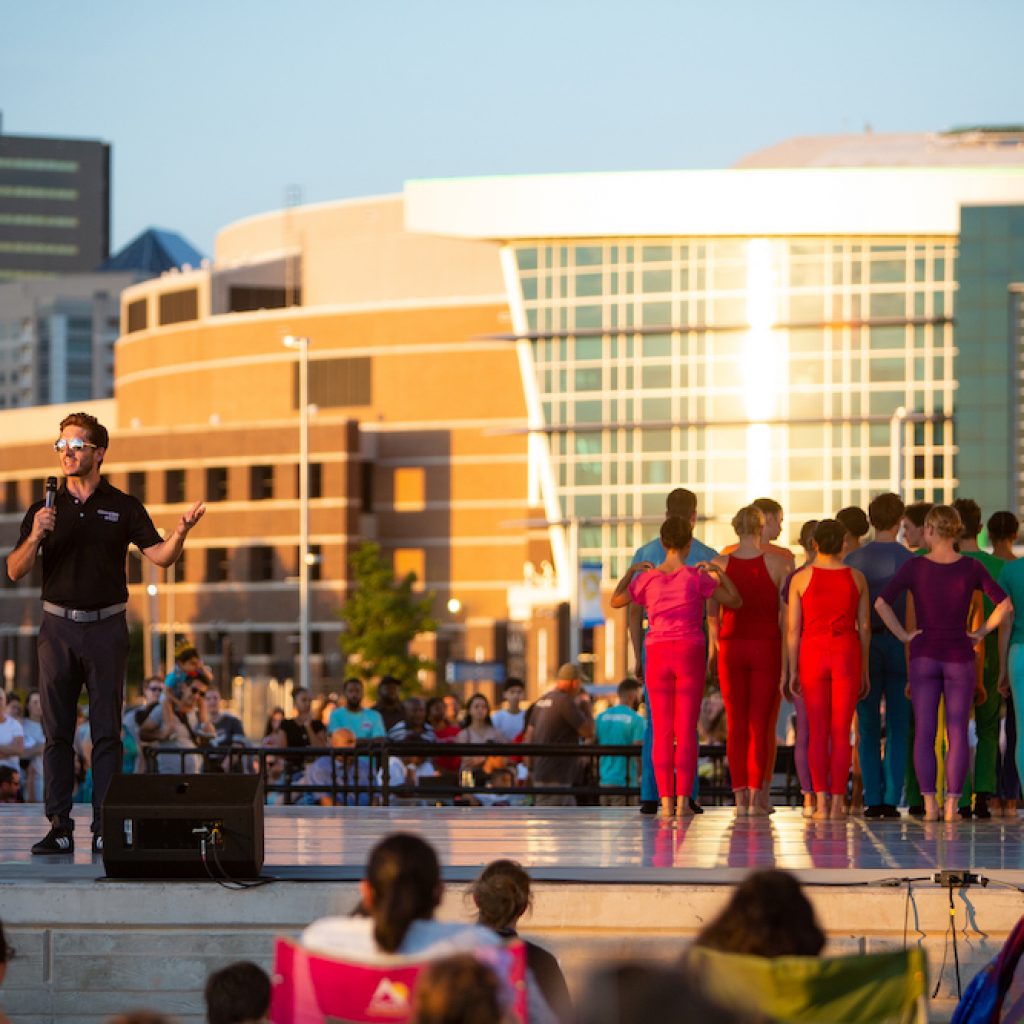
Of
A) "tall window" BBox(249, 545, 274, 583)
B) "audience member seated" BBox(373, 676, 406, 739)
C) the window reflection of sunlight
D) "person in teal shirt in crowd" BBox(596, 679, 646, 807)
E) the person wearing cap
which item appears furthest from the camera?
"tall window" BBox(249, 545, 274, 583)

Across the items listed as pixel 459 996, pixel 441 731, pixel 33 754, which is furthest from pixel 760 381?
pixel 459 996

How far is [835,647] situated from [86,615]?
15.2 feet

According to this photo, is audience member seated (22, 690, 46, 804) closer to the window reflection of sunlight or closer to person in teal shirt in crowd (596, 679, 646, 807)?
person in teal shirt in crowd (596, 679, 646, 807)

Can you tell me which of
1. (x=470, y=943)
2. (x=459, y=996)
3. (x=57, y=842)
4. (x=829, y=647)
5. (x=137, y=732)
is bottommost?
(x=137, y=732)

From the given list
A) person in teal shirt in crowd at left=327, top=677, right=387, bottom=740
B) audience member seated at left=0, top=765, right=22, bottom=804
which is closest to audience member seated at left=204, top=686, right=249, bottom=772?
person in teal shirt in crowd at left=327, top=677, right=387, bottom=740

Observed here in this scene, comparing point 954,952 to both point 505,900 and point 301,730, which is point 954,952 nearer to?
point 505,900

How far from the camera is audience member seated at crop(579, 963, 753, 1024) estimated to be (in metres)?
4.60

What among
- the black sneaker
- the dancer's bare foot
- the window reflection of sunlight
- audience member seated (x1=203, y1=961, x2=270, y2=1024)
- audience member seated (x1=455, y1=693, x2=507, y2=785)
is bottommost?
audience member seated (x1=455, y1=693, x2=507, y2=785)

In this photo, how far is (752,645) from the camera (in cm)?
1377

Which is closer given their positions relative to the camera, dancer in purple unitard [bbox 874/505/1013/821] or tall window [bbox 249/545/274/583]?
dancer in purple unitard [bbox 874/505/1013/821]

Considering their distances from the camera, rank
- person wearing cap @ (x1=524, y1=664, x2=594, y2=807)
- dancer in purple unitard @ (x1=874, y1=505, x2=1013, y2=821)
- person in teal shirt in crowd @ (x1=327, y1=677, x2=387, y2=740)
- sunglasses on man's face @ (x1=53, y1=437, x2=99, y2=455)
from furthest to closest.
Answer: person in teal shirt in crowd @ (x1=327, y1=677, x2=387, y2=740)
person wearing cap @ (x1=524, y1=664, x2=594, y2=807)
dancer in purple unitard @ (x1=874, y1=505, x2=1013, y2=821)
sunglasses on man's face @ (x1=53, y1=437, x2=99, y2=455)

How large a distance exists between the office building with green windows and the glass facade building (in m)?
0.08

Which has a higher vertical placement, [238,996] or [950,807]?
[238,996]

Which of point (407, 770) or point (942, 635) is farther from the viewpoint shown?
point (407, 770)
